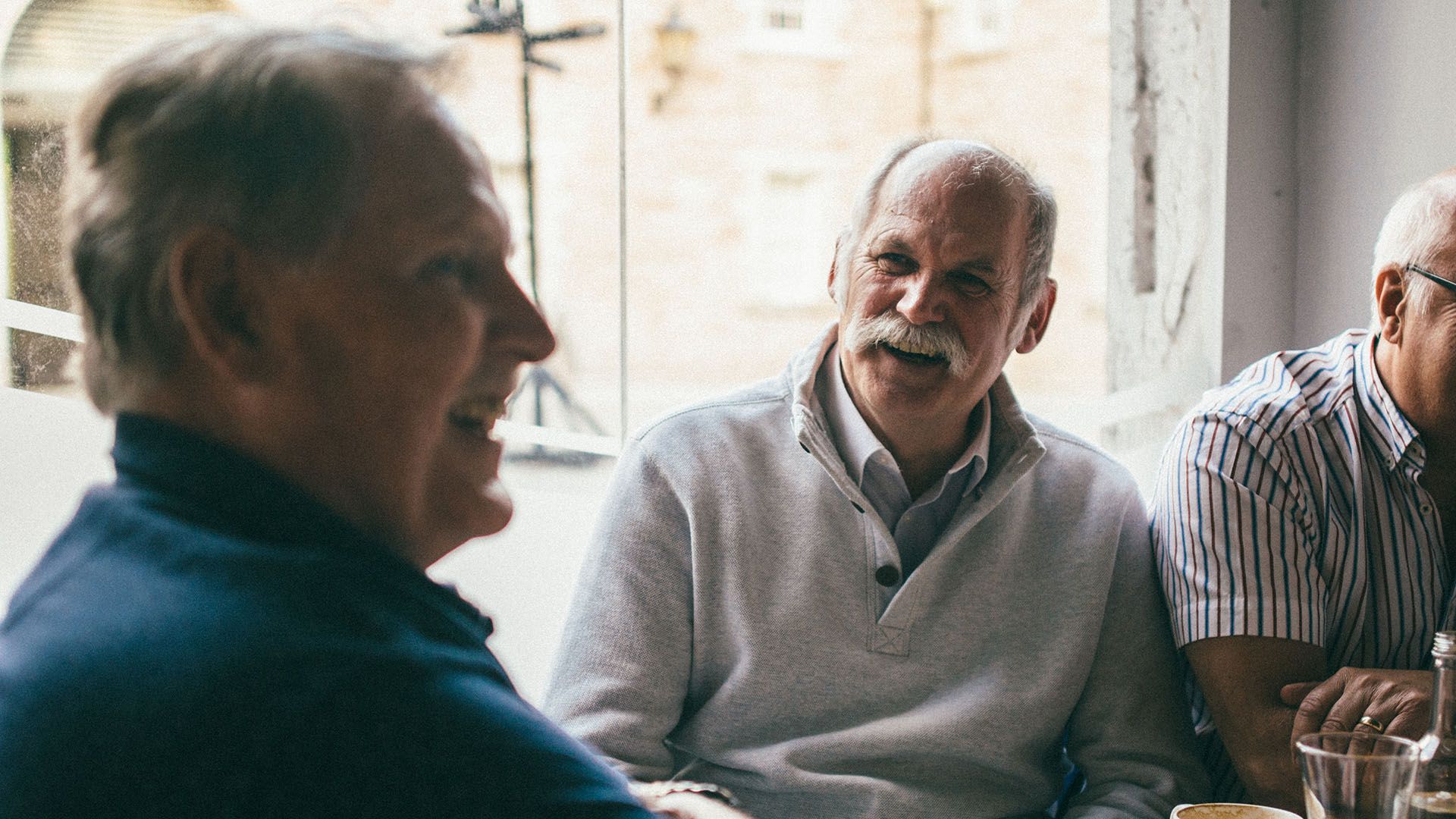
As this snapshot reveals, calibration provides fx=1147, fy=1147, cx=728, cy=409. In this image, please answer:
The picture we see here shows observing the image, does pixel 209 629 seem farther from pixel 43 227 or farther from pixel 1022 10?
pixel 1022 10

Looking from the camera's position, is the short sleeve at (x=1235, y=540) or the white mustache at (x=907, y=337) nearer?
the short sleeve at (x=1235, y=540)

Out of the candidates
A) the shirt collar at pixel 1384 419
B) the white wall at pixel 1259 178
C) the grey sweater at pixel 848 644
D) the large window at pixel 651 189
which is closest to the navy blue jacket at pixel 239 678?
the large window at pixel 651 189

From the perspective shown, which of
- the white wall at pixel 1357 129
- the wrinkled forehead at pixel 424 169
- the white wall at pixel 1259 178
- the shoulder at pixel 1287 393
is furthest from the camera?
the white wall at pixel 1259 178

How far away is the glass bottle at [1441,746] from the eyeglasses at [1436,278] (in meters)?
0.57

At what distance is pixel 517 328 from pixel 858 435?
92cm

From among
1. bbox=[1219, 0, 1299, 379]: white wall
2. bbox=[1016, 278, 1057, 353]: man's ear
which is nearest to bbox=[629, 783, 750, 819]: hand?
bbox=[1016, 278, 1057, 353]: man's ear

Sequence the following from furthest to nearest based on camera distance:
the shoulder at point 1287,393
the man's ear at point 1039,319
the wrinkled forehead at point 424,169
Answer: the man's ear at point 1039,319, the shoulder at point 1287,393, the wrinkled forehead at point 424,169

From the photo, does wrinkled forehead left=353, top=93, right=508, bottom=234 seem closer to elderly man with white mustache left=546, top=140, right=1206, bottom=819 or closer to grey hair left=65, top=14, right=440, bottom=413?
grey hair left=65, top=14, right=440, bottom=413

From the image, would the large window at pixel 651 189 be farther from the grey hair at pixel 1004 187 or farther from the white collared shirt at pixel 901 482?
the white collared shirt at pixel 901 482

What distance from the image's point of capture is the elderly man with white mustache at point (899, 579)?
148 centimetres

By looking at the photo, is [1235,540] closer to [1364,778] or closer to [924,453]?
[924,453]

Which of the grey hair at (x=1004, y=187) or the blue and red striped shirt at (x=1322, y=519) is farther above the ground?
the grey hair at (x=1004, y=187)

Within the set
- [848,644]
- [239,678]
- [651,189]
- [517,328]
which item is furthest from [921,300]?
[651,189]

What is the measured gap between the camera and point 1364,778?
3.27 feet
